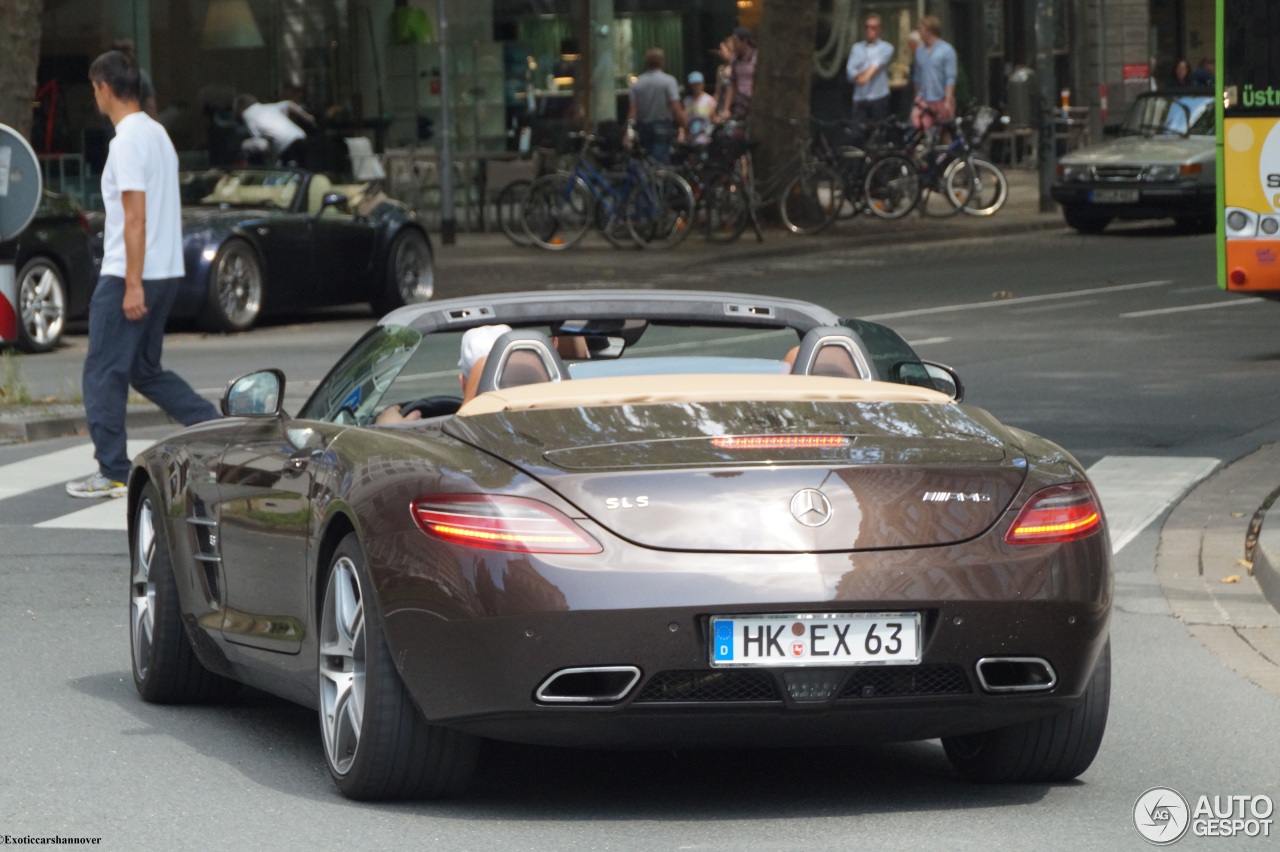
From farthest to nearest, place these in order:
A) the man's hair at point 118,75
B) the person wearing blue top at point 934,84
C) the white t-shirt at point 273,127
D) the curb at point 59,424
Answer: the person wearing blue top at point 934,84
the white t-shirt at point 273,127
the curb at point 59,424
the man's hair at point 118,75

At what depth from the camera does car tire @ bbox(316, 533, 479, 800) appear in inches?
209

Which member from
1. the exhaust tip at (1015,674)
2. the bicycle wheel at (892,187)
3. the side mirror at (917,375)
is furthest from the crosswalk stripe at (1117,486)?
the bicycle wheel at (892,187)

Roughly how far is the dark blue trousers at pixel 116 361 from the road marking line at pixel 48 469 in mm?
693

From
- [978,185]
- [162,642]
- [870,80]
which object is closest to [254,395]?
[162,642]

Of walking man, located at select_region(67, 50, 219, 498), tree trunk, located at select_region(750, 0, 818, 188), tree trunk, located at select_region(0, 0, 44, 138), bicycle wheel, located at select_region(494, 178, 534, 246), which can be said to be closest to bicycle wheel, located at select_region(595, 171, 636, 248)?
bicycle wheel, located at select_region(494, 178, 534, 246)

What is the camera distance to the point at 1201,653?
25.0ft

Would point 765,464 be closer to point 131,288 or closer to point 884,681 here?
point 884,681

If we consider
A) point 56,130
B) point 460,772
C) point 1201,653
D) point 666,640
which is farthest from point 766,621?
point 56,130

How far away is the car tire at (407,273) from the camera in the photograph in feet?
70.1

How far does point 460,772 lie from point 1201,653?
10.0ft

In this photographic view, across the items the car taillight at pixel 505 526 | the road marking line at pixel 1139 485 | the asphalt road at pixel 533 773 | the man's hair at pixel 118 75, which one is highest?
the man's hair at pixel 118 75

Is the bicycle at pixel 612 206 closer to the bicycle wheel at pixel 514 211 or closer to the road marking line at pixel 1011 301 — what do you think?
the bicycle wheel at pixel 514 211

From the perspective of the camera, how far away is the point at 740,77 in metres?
31.8

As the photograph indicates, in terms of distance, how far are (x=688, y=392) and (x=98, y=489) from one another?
6359mm
